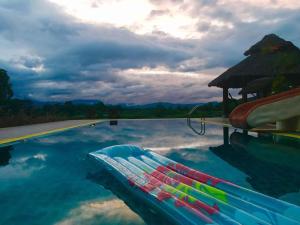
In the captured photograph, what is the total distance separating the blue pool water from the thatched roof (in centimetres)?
800

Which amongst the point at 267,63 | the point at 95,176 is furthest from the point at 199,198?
the point at 267,63

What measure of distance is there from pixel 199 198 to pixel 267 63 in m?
15.9

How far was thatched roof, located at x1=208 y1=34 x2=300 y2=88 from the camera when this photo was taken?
16125mm

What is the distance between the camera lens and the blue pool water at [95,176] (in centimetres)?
332

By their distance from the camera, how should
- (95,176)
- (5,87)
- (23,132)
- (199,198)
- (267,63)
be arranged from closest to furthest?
(199,198) → (95,176) → (23,132) → (267,63) → (5,87)

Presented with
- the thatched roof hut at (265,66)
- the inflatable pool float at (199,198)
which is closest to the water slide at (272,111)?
the inflatable pool float at (199,198)

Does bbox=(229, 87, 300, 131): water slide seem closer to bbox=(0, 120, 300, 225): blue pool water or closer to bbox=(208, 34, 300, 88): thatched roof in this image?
bbox=(0, 120, 300, 225): blue pool water

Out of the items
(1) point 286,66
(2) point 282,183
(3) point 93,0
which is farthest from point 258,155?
(1) point 286,66

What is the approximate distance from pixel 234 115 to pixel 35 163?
21.6 feet

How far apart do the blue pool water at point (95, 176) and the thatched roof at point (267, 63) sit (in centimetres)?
800

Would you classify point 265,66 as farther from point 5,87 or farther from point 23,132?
point 5,87

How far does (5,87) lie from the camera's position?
79.0ft

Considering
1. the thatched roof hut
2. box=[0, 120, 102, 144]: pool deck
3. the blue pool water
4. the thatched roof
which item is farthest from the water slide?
the thatched roof

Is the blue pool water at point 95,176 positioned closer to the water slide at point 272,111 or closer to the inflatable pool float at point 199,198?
the inflatable pool float at point 199,198
